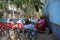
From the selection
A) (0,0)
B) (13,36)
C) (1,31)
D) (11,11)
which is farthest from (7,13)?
(13,36)

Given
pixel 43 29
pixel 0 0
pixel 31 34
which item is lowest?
pixel 43 29

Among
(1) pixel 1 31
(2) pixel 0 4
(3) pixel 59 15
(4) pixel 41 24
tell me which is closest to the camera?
(3) pixel 59 15

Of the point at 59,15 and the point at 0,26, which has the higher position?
the point at 59,15

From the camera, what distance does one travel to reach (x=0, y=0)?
38.5 feet

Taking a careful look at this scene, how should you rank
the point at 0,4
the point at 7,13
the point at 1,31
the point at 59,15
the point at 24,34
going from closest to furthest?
the point at 24,34, the point at 59,15, the point at 0,4, the point at 1,31, the point at 7,13


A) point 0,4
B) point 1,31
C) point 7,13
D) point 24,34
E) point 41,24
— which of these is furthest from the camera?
point 7,13

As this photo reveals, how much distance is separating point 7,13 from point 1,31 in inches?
540

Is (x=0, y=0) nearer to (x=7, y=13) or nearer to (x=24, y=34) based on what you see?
(x=24, y=34)

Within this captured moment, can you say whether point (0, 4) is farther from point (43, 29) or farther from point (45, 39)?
point (43, 29)

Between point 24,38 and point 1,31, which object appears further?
point 1,31

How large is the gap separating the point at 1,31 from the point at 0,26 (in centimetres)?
41

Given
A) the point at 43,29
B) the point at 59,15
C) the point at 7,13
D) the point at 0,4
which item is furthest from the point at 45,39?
the point at 7,13

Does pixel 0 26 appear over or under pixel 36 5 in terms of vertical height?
under

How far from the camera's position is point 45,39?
11766mm
